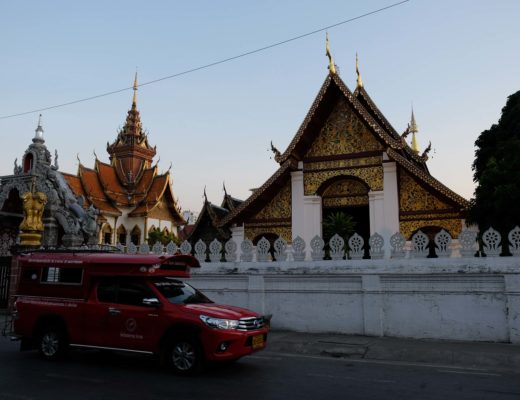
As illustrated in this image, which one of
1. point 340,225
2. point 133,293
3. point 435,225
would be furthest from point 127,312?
point 435,225

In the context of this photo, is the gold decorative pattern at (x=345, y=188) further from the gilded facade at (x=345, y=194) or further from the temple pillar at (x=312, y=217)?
the temple pillar at (x=312, y=217)

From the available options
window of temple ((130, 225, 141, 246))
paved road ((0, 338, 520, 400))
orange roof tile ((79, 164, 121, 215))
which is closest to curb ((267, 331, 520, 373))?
paved road ((0, 338, 520, 400))

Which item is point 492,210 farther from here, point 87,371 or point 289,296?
point 87,371

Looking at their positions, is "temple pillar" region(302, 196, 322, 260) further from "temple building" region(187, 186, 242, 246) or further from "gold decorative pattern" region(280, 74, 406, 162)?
"temple building" region(187, 186, 242, 246)

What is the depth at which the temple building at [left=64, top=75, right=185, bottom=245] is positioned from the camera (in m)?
39.8

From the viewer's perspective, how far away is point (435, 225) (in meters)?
14.3

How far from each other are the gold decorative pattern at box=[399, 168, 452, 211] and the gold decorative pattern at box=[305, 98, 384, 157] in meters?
1.38

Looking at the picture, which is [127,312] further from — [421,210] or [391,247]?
[421,210]

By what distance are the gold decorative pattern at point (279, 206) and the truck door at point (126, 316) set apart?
9.48 metres

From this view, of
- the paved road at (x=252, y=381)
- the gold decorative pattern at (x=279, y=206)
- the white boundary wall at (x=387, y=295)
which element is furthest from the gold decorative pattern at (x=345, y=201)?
the paved road at (x=252, y=381)

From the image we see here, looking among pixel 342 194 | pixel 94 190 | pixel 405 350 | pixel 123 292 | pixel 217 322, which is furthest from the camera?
pixel 94 190

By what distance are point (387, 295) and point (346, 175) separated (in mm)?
6710

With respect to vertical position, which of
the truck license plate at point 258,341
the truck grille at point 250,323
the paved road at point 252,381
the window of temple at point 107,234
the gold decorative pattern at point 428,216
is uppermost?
the window of temple at point 107,234

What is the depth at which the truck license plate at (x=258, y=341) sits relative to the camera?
675 centimetres
